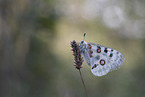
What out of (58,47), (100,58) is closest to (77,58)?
(100,58)

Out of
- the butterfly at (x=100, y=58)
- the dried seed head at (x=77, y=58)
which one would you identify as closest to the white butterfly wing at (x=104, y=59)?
the butterfly at (x=100, y=58)

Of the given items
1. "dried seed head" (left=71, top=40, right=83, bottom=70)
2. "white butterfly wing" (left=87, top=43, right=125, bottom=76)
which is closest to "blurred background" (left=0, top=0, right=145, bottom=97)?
"white butterfly wing" (left=87, top=43, right=125, bottom=76)

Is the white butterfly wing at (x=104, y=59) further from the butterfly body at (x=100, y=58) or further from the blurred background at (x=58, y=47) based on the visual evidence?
the blurred background at (x=58, y=47)

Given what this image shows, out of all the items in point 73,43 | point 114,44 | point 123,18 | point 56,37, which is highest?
point 123,18

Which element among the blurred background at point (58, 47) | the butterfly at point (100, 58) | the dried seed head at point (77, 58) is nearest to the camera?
the dried seed head at point (77, 58)

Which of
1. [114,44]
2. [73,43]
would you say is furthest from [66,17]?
[73,43]

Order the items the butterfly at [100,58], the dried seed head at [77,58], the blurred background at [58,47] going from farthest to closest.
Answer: the blurred background at [58,47] → the butterfly at [100,58] → the dried seed head at [77,58]

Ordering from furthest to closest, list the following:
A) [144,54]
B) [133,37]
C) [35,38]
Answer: [133,37] < [35,38] < [144,54]

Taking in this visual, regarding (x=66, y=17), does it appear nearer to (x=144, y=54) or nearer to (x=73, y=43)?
(x=144, y=54)

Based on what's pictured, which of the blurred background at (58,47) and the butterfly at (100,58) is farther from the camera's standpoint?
the blurred background at (58,47)

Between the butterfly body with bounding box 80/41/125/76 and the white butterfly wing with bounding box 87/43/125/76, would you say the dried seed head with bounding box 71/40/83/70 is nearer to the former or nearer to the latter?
the butterfly body with bounding box 80/41/125/76
